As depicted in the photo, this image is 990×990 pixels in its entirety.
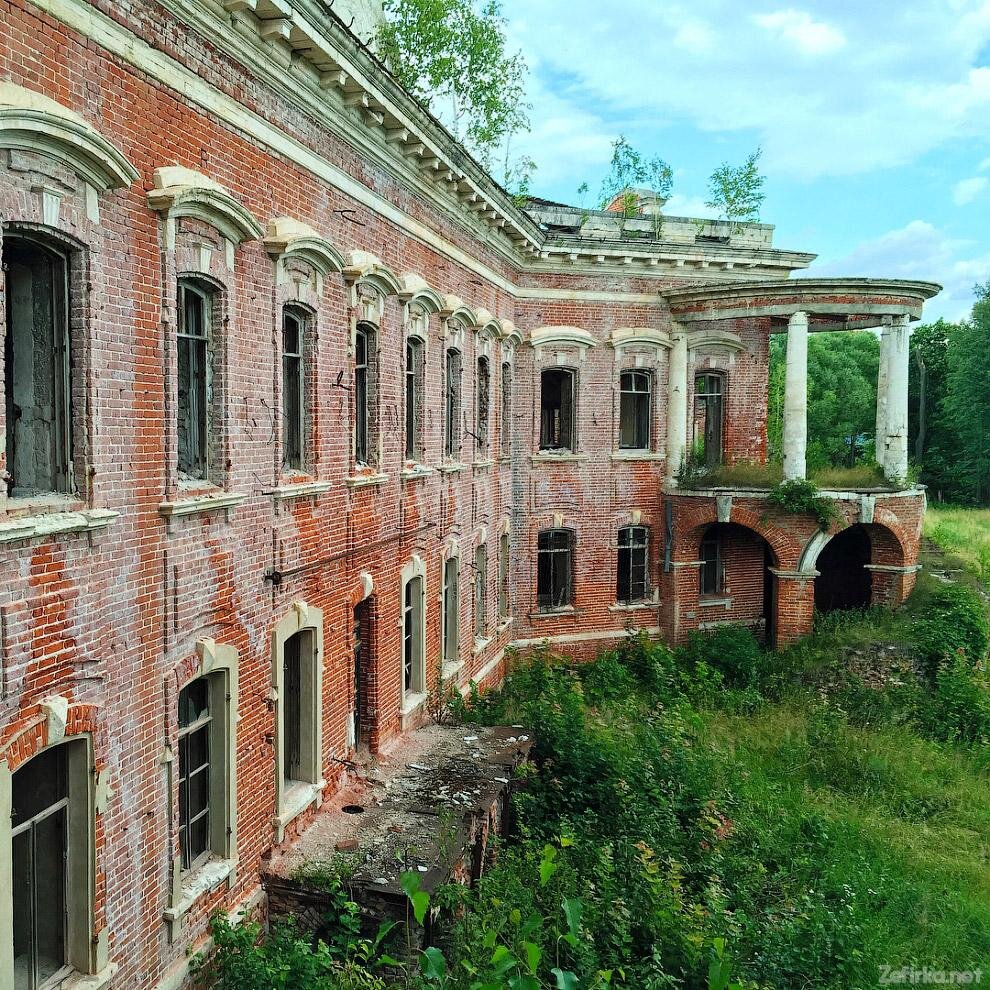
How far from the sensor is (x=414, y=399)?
45.5ft

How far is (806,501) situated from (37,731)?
16.4 m

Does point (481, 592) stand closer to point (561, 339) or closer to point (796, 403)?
point (561, 339)

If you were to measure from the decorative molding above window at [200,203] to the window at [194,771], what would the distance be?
3.84 m

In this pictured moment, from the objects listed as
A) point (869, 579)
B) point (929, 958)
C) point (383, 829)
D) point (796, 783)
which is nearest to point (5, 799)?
point (383, 829)

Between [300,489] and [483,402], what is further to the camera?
[483,402]

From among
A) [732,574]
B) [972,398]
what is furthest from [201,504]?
[972,398]

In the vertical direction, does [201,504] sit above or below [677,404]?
below

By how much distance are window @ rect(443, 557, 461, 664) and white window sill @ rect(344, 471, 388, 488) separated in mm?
4196

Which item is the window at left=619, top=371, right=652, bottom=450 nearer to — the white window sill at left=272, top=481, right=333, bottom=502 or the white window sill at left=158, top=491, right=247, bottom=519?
the white window sill at left=272, top=481, right=333, bottom=502

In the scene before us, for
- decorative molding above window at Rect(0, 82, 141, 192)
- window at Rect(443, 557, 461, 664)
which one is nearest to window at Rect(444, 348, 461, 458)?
window at Rect(443, 557, 461, 664)

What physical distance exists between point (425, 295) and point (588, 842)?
758cm

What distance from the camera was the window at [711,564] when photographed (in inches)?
869

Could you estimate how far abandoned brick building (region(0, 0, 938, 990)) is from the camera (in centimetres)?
600

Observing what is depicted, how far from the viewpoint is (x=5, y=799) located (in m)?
5.45
